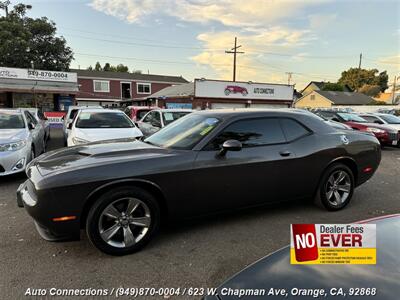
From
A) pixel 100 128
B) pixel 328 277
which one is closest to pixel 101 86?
pixel 100 128

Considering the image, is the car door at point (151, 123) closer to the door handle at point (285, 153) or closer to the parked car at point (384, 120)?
the door handle at point (285, 153)

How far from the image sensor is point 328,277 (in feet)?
5.48

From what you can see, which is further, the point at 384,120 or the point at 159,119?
the point at 384,120

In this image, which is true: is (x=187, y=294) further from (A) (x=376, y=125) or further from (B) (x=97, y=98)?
(B) (x=97, y=98)

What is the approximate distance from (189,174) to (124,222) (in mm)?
905

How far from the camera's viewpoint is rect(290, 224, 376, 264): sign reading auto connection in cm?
182

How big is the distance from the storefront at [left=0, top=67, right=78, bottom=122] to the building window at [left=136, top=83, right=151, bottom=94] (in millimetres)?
22340

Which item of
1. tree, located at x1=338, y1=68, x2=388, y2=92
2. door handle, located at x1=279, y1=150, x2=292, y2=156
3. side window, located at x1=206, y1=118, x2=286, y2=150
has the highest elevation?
tree, located at x1=338, y1=68, x2=388, y2=92

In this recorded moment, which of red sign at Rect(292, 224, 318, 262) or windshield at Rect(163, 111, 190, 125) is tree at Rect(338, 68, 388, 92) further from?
red sign at Rect(292, 224, 318, 262)

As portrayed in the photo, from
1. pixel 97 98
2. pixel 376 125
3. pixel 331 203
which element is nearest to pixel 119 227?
pixel 331 203

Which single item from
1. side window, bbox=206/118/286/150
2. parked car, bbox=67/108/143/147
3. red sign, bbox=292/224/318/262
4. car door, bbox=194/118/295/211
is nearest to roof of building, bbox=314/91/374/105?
parked car, bbox=67/108/143/147

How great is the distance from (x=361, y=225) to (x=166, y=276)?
1823 millimetres

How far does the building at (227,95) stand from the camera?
29531 millimetres

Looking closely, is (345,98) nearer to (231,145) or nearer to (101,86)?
(101,86)
